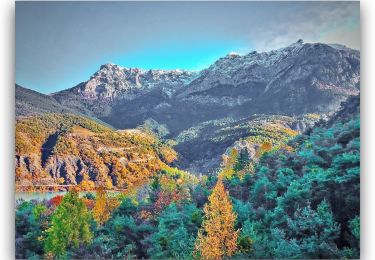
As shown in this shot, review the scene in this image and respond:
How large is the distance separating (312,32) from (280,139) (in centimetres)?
144

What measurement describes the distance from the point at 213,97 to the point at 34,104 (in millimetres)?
2346

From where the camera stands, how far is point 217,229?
6328 mm

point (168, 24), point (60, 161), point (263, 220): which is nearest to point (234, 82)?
point (168, 24)

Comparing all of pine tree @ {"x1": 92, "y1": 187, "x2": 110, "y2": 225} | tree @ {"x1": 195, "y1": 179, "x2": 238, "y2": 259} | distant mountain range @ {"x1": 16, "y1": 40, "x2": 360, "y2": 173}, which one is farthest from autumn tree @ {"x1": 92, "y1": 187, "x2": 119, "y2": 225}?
tree @ {"x1": 195, "y1": 179, "x2": 238, "y2": 259}

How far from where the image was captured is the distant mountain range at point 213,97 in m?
6.60

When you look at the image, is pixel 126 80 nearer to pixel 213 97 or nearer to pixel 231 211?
pixel 213 97

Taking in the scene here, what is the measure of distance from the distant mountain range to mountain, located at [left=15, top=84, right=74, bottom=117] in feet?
0.04

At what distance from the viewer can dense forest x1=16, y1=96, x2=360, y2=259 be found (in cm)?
615

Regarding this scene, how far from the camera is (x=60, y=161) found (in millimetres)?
6598

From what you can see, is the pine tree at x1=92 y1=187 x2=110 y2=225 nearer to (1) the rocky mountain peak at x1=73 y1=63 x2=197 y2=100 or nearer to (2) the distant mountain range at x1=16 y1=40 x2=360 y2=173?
(2) the distant mountain range at x1=16 y1=40 x2=360 y2=173

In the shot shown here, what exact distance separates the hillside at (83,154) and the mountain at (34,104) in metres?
0.08

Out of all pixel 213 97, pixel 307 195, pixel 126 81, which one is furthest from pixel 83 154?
pixel 307 195

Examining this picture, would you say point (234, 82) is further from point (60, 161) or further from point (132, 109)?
point (60, 161)

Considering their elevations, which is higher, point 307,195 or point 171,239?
point 307,195
